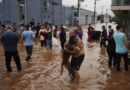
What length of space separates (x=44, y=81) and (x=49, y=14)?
140 ft

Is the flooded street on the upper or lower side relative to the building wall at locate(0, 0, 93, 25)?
lower

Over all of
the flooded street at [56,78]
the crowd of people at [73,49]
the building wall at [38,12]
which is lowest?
the flooded street at [56,78]

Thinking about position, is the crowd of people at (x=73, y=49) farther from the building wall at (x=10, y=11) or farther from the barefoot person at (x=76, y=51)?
the building wall at (x=10, y=11)

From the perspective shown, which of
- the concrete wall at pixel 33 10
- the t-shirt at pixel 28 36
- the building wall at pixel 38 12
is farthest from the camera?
the concrete wall at pixel 33 10

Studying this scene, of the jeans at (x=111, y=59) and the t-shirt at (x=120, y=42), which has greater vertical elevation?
the t-shirt at (x=120, y=42)

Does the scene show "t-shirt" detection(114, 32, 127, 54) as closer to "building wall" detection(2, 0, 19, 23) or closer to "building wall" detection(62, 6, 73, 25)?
"building wall" detection(2, 0, 19, 23)

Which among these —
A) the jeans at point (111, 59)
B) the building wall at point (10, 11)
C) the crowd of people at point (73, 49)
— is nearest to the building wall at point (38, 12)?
the building wall at point (10, 11)

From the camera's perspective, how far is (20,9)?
4031 cm

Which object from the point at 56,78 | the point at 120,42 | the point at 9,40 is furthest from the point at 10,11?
the point at 56,78

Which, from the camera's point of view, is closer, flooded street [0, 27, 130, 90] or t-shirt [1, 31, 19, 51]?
flooded street [0, 27, 130, 90]

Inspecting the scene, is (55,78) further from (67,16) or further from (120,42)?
(67,16)

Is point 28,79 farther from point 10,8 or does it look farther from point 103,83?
point 10,8

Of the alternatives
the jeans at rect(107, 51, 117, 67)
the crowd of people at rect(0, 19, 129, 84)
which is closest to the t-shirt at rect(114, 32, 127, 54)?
the crowd of people at rect(0, 19, 129, 84)

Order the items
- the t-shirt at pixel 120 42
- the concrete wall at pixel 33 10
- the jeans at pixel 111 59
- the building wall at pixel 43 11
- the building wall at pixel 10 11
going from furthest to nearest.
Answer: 1. the building wall at pixel 43 11
2. the concrete wall at pixel 33 10
3. the building wall at pixel 10 11
4. the jeans at pixel 111 59
5. the t-shirt at pixel 120 42
